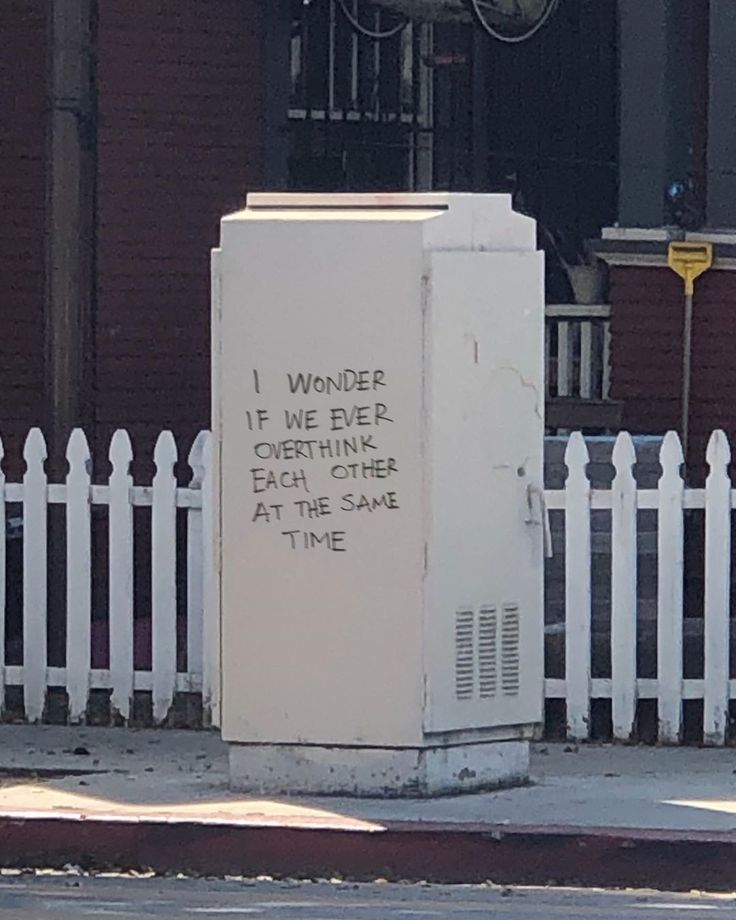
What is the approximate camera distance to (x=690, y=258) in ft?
34.0

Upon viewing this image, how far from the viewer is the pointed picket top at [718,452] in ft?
29.1

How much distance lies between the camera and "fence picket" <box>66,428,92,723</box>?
9.40 m

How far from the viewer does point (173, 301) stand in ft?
40.3

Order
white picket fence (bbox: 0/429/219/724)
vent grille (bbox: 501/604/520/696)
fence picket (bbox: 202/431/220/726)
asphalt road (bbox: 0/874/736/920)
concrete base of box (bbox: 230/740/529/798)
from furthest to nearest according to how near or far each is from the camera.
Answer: white picket fence (bbox: 0/429/219/724) < fence picket (bbox: 202/431/220/726) < vent grille (bbox: 501/604/520/696) < concrete base of box (bbox: 230/740/529/798) < asphalt road (bbox: 0/874/736/920)

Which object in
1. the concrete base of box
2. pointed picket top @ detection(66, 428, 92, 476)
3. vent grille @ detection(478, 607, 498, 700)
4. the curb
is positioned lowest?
the curb

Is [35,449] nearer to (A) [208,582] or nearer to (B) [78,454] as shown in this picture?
(B) [78,454]

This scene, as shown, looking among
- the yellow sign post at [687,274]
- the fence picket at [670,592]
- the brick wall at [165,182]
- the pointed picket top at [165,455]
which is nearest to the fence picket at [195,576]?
the pointed picket top at [165,455]

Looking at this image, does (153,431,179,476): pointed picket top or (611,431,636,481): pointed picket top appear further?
(153,431,179,476): pointed picket top

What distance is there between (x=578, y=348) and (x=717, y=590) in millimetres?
3139

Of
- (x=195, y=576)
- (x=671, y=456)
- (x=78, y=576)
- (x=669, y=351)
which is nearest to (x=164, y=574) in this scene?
(x=195, y=576)

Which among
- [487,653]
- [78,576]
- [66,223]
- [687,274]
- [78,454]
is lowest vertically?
[487,653]

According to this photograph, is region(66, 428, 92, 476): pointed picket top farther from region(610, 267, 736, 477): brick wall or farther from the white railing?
the white railing

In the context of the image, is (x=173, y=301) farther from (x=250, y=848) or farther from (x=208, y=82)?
(x=250, y=848)

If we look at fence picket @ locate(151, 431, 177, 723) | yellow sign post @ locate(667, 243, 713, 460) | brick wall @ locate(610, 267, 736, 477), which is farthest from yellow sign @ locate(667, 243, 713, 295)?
fence picket @ locate(151, 431, 177, 723)
